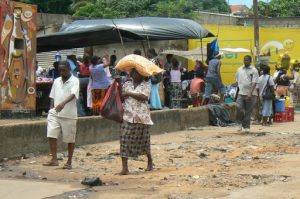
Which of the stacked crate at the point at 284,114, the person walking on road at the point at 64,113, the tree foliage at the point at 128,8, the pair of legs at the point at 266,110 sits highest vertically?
the tree foliage at the point at 128,8

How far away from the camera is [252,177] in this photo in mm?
8016

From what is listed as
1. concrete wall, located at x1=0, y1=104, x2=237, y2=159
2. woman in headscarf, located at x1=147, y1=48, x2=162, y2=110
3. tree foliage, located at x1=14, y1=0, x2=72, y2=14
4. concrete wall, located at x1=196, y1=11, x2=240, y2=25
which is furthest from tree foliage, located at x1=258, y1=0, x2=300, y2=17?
woman in headscarf, located at x1=147, y1=48, x2=162, y2=110

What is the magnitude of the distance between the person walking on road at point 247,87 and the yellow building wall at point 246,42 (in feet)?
41.5

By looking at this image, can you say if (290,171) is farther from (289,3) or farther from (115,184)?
(289,3)

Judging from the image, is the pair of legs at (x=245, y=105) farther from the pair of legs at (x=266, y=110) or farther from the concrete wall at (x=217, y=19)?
the concrete wall at (x=217, y=19)

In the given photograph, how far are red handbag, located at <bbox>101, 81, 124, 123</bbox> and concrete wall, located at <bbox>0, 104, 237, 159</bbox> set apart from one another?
2040 millimetres

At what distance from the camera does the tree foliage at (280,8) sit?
4344 centimetres

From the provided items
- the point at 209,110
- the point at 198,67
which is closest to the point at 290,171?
the point at 209,110

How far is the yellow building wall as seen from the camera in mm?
27172

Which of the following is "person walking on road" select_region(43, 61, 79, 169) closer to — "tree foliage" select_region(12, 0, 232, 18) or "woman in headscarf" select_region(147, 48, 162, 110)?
"woman in headscarf" select_region(147, 48, 162, 110)

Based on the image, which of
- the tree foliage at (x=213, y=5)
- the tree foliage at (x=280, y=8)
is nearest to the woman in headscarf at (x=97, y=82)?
the tree foliage at (x=280, y=8)

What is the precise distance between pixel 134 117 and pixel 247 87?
6018 millimetres

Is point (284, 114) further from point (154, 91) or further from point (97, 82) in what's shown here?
point (97, 82)

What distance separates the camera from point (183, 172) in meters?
8.65
